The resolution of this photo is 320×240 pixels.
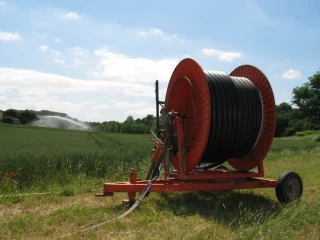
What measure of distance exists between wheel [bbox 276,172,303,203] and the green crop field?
0.20 m

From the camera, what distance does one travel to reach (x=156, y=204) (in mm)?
6176

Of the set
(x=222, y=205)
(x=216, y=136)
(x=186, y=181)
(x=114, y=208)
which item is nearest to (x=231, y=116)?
(x=216, y=136)

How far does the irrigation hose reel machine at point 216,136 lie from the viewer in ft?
20.0

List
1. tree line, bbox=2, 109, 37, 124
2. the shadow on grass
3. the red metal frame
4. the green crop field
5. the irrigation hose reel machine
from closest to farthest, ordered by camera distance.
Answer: the green crop field < the shadow on grass < the red metal frame < the irrigation hose reel machine < tree line, bbox=2, 109, 37, 124

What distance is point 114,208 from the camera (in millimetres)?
5871

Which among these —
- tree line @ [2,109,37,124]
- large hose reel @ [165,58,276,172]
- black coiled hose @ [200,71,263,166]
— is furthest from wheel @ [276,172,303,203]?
tree line @ [2,109,37,124]

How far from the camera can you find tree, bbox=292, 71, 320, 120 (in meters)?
35.4

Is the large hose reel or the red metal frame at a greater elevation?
the large hose reel

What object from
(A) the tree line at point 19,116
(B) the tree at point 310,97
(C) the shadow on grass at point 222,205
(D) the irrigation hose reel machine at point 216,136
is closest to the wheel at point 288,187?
(D) the irrigation hose reel machine at point 216,136

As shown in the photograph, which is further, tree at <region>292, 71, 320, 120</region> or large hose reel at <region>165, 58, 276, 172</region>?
tree at <region>292, 71, 320, 120</region>

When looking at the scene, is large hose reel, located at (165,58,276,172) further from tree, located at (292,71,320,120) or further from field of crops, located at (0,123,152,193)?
tree, located at (292,71,320,120)

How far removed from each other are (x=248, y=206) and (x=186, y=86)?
2.71 meters

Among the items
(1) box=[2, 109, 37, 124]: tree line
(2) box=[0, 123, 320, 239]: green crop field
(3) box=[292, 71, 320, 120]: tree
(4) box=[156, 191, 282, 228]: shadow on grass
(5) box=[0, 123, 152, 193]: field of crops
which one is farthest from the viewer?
(1) box=[2, 109, 37, 124]: tree line

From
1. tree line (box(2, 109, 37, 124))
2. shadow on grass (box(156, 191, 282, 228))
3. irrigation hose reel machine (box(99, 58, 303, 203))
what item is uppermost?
tree line (box(2, 109, 37, 124))
